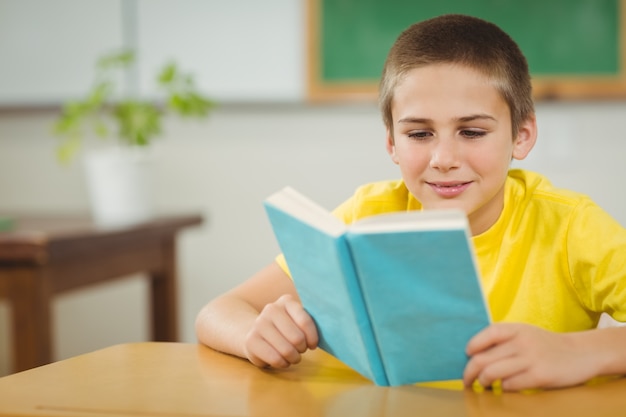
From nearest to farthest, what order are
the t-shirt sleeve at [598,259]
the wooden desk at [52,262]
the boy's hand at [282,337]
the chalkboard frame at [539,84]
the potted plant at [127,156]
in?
the boy's hand at [282,337], the t-shirt sleeve at [598,259], the wooden desk at [52,262], the potted plant at [127,156], the chalkboard frame at [539,84]

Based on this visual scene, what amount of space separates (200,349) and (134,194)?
1634 mm

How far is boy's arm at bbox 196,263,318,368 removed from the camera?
945 millimetres

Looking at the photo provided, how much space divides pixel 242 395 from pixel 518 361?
25 cm

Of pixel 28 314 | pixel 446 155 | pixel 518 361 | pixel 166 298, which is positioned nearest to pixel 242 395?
pixel 518 361

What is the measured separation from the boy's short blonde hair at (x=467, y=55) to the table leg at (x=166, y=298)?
5.23 ft

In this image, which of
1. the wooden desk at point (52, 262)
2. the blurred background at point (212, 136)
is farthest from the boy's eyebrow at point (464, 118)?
the blurred background at point (212, 136)

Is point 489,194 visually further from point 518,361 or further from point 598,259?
point 518,361

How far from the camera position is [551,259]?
1.14m

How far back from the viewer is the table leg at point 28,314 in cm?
195

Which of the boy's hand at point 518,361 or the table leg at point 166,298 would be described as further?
the table leg at point 166,298

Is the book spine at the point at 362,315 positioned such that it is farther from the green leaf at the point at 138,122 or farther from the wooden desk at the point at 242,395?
the green leaf at the point at 138,122

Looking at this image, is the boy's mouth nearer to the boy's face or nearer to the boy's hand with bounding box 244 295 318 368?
the boy's face

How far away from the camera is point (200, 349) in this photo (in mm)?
1055

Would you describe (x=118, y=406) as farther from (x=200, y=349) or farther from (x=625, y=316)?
(x=625, y=316)
